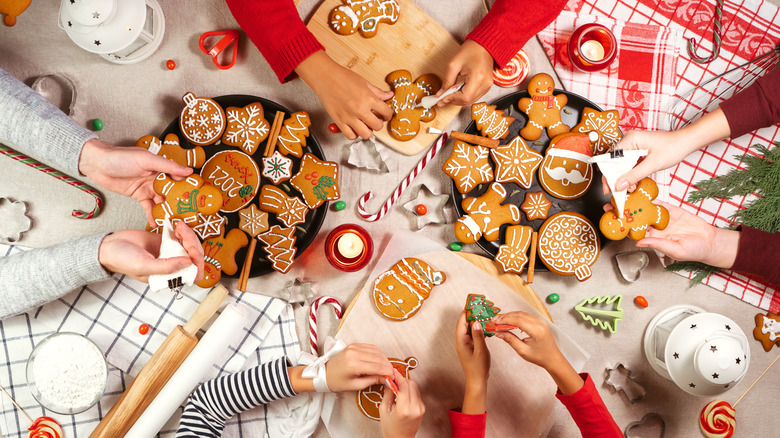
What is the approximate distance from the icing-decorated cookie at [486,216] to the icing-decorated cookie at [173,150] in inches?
30.5

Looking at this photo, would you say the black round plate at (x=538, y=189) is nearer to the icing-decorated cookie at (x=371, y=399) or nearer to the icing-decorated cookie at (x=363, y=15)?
the icing-decorated cookie at (x=363, y=15)

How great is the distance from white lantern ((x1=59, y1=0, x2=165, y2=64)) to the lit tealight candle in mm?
815

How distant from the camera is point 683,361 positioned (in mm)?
1348

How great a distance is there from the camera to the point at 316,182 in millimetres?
1419

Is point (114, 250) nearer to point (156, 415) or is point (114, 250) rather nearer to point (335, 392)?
point (156, 415)

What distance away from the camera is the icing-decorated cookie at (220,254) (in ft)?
4.52

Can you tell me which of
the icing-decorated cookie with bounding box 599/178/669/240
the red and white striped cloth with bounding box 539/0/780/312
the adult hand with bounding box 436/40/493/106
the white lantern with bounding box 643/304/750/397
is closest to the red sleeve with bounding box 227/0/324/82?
the adult hand with bounding box 436/40/493/106

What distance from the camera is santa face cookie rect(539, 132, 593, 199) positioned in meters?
1.44

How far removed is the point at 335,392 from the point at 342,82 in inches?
34.5

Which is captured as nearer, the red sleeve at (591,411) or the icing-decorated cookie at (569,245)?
the red sleeve at (591,411)

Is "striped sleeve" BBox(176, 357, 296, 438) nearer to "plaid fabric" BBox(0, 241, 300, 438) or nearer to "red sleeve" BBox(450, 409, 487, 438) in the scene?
"plaid fabric" BBox(0, 241, 300, 438)

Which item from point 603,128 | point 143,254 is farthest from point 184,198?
point 603,128

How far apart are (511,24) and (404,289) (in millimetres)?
805

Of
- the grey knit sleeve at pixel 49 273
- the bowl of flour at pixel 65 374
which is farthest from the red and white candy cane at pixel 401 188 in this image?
the bowl of flour at pixel 65 374
